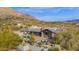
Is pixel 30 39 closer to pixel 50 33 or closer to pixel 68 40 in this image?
pixel 50 33

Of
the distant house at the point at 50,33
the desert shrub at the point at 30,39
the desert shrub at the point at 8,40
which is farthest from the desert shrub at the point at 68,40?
the desert shrub at the point at 8,40

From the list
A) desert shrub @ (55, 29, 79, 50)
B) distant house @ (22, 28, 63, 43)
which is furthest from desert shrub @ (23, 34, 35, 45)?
desert shrub @ (55, 29, 79, 50)

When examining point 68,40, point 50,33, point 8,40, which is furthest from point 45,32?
point 8,40

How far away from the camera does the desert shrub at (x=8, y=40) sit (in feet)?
4.05

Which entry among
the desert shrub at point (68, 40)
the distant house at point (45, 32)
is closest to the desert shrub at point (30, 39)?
the distant house at point (45, 32)

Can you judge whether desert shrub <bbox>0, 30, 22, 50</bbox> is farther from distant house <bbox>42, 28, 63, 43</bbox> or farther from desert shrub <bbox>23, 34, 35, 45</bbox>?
distant house <bbox>42, 28, 63, 43</bbox>

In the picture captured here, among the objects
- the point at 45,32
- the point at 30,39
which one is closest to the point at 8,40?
the point at 30,39

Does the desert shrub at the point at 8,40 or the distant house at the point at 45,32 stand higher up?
the distant house at the point at 45,32

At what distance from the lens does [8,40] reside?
1.24 meters

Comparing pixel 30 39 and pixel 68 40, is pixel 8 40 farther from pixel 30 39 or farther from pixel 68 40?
pixel 68 40

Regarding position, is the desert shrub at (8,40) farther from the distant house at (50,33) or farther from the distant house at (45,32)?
the distant house at (50,33)
